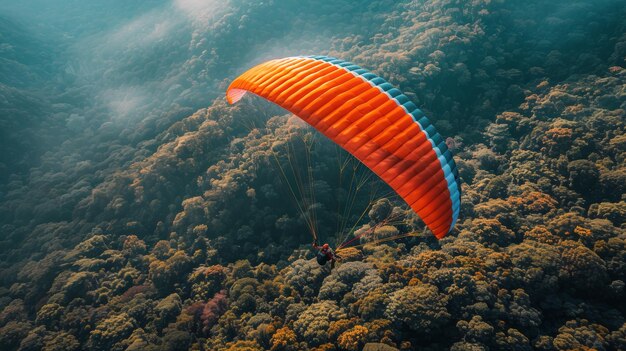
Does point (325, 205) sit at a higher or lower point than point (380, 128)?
lower

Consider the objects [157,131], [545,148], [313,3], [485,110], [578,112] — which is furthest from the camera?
[313,3]

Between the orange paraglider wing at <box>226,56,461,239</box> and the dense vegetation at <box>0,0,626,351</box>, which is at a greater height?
the orange paraglider wing at <box>226,56,461,239</box>

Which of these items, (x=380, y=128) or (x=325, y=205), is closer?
(x=380, y=128)

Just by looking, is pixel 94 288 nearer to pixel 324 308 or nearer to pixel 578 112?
pixel 324 308

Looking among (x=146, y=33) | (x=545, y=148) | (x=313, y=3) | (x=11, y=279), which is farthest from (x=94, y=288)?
(x=146, y=33)

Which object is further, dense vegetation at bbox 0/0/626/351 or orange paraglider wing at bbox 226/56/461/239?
dense vegetation at bbox 0/0/626/351
